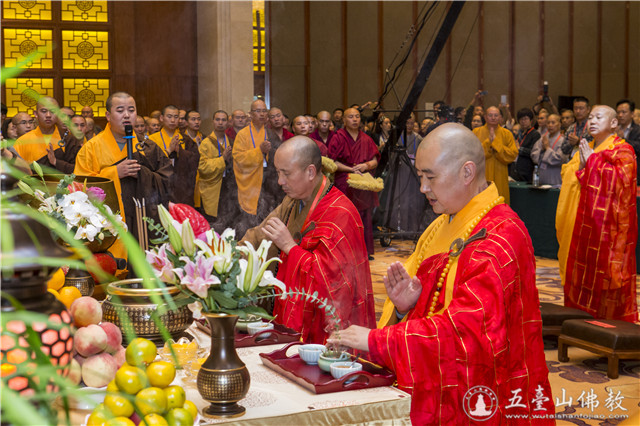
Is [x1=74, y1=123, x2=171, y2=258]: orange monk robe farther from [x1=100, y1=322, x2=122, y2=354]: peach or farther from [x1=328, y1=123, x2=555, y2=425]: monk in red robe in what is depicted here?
[x1=100, y1=322, x2=122, y2=354]: peach

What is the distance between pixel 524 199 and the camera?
353 inches

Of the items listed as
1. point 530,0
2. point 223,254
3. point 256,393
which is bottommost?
point 256,393

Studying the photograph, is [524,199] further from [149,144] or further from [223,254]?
[223,254]

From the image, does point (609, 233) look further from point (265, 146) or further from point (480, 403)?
point (265, 146)

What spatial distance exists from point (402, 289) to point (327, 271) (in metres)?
0.71

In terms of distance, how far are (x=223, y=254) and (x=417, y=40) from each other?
13.2 meters

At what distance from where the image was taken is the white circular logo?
6.90ft

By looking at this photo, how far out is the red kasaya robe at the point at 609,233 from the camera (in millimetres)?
5152

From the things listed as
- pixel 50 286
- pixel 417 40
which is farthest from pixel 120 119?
pixel 417 40

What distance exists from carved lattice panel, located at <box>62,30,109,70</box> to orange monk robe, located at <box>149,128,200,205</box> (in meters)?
3.42

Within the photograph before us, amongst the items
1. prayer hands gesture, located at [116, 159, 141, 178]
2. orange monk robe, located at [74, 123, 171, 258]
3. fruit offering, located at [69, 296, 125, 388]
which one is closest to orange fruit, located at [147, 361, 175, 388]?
fruit offering, located at [69, 296, 125, 388]

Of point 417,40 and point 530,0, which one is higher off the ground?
point 530,0

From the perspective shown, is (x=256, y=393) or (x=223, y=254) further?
(x=256, y=393)

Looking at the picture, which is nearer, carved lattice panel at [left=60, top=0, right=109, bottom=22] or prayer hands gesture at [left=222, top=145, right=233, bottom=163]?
prayer hands gesture at [left=222, top=145, right=233, bottom=163]
